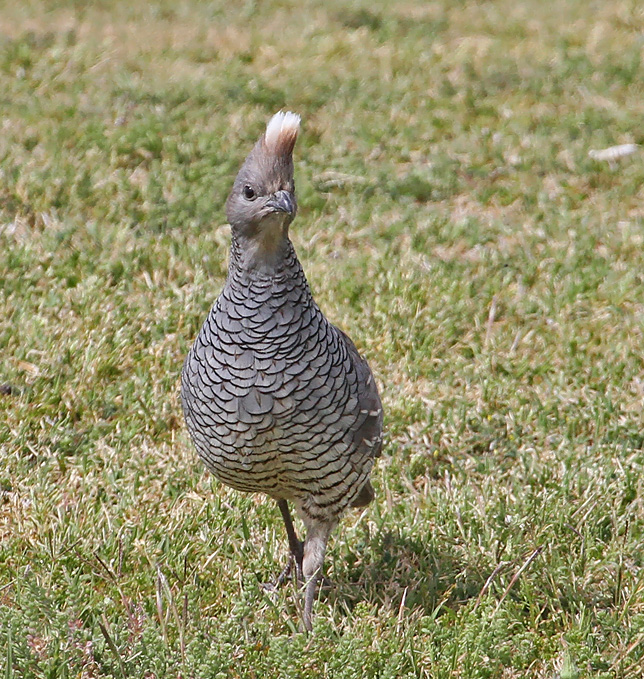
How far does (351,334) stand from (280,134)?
237cm

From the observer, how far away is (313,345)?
12.2 ft

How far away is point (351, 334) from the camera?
5.88 m

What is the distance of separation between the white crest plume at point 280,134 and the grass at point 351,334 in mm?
1589

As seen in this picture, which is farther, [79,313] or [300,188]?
[300,188]

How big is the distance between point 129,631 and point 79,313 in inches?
99.9

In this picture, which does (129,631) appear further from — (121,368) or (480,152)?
(480,152)

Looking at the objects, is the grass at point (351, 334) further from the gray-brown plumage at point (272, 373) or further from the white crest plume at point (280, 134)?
the white crest plume at point (280, 134)

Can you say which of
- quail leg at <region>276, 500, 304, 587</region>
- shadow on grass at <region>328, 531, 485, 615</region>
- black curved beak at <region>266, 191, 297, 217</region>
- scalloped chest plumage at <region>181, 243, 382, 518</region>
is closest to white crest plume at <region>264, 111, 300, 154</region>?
black curved beak at <region>266, 191, 297, 217</region>

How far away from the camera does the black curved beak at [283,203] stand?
11.5ft

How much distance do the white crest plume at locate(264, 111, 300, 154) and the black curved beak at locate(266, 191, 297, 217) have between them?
7.1 inches

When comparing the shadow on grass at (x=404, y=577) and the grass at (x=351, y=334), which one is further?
the shadow on grass at (x=404, y=577)

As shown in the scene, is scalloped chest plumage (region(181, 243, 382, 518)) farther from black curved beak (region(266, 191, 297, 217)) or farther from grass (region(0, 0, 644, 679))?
grass (region(0, 0, 644, 679))

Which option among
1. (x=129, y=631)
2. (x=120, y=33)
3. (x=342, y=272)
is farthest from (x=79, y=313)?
(x=120, y=33)

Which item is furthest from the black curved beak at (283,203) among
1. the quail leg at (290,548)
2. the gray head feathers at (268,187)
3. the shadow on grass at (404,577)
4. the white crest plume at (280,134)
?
the shadow on grass at (404,577)
